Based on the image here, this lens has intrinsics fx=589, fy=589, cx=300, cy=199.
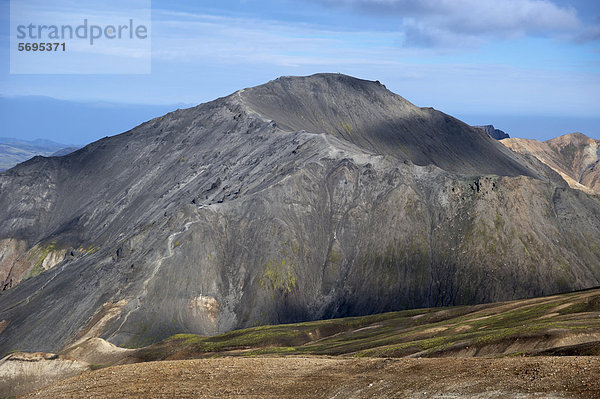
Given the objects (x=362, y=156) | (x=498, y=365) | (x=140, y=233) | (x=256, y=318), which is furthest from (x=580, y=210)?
(x=498, y=365)

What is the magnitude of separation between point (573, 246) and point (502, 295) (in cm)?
2399

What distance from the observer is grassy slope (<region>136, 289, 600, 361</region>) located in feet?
182

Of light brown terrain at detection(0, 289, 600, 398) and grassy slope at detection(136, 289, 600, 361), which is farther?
grassy slope at detection(136, 289, 600, 361)

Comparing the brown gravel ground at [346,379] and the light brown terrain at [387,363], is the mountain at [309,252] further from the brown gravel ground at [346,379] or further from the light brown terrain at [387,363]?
→ the brown gravel ground at [346,379]

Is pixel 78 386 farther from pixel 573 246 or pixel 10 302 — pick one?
pixel 573 246

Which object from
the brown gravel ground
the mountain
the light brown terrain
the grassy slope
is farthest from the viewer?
the mountain

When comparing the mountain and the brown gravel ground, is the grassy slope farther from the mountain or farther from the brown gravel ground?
the mountain

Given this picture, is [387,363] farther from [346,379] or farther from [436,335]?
[436,335]

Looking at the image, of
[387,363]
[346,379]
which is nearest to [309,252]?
[387,363]

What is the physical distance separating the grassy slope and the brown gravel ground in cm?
833

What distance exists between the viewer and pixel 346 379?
44.6m

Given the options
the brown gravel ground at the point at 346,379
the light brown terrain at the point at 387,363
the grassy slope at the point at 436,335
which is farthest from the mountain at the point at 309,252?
the brown gravel ground at the point at 346,379

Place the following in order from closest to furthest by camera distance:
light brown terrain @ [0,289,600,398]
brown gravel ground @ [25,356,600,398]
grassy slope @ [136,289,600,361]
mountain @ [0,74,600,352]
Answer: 1. brown gravel ground @ [25,356,600,398]
2. light brown terrain @ [0,289,600,398]
3. grassy slope @ [136,289,600,361]
4. mountain @ [0,74,600,352]

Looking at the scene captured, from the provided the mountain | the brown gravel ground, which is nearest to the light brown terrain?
the brown gravel ground
